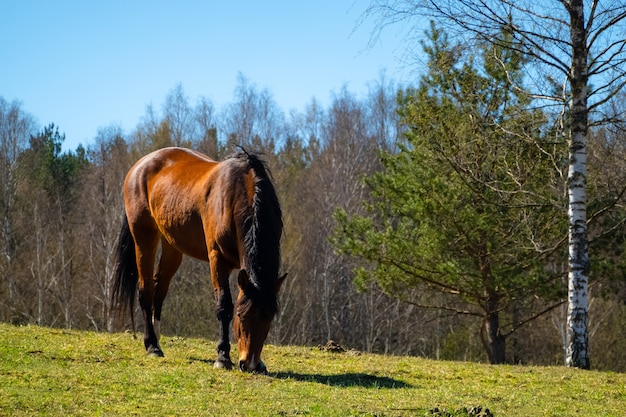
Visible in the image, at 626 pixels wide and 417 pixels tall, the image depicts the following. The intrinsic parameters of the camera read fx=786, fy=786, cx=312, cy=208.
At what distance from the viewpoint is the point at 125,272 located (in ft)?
34.9

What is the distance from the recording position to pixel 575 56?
11.0 meters

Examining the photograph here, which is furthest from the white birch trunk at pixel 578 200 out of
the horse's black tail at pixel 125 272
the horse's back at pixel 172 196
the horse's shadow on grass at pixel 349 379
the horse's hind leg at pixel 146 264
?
the horse's black tail at pixel 125 272

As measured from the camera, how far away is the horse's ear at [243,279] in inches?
311

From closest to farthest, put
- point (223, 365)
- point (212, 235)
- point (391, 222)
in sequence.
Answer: point (223, 365) → point (212, 235) → point (391, 222)

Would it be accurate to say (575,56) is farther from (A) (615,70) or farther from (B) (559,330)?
(B) (559,330)

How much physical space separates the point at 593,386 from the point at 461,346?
21.2 m

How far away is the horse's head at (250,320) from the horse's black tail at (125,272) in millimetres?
3097

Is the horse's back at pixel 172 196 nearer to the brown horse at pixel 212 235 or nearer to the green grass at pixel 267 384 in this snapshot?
the brown horse at pixel 212 235

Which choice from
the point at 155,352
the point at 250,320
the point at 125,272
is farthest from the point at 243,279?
the point at 125,272

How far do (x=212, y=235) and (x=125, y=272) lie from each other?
7.62ft

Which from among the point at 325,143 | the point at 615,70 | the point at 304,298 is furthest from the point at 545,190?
the point at 325,143

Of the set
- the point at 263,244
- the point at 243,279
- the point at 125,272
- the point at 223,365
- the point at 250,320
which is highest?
the point at 263,244

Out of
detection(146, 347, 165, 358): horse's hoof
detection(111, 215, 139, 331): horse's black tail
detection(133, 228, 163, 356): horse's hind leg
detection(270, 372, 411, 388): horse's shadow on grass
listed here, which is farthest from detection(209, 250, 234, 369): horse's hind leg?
detection(111, 215, 139, 331): horse's black tail

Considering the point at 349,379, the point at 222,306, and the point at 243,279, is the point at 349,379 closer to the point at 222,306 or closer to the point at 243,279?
the point at 222,306
